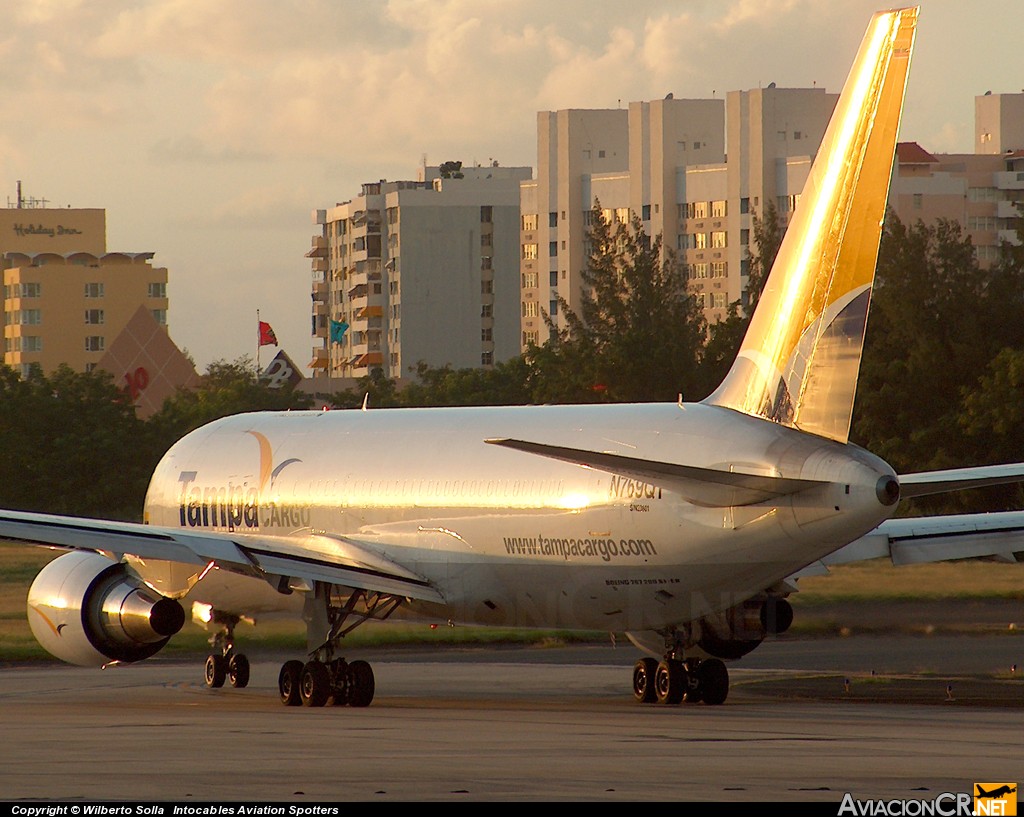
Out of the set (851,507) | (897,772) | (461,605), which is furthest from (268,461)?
(897,772)

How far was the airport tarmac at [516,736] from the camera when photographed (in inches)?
671

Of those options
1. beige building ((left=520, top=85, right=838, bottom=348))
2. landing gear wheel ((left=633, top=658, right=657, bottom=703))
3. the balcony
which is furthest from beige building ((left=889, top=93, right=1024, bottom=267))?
landing gear wheel ((left=633, top=658, right=657, bottom=703))

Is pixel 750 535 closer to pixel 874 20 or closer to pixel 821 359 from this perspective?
pixel 821 359

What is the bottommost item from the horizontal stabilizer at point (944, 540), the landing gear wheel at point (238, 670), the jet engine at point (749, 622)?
the landing gear wheel at point (238, 670)

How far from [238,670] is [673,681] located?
7506 mm

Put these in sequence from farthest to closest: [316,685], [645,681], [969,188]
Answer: [969,188] < [645,681] < [316,685]

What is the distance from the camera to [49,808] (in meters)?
15.3

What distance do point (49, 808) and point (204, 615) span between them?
54.2 ft

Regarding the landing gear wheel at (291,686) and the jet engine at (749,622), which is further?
the landing gear wheel at (291,686)

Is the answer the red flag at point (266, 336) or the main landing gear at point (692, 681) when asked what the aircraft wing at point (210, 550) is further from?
the red flag at point (266, 336)

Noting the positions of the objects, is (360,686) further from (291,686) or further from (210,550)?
(210,550)

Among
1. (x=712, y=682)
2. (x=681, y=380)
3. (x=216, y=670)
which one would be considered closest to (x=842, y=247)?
(x=712, y=682)

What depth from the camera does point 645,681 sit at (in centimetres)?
2808

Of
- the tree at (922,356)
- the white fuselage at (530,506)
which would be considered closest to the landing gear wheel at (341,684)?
the white fuselage at (530,506)
